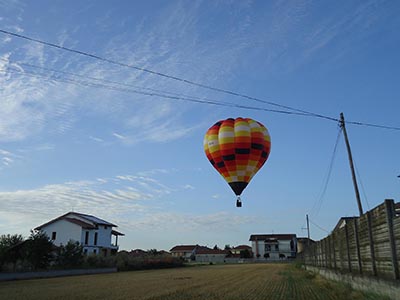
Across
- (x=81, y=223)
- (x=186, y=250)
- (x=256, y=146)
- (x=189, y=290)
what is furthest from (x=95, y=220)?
(x=186, y=250)

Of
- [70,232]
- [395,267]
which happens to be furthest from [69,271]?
[395,267]

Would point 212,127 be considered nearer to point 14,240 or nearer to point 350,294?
point 350,294

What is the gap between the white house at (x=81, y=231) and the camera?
5606 cm

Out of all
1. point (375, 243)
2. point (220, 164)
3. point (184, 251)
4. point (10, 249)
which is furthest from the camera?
point (184, 251)

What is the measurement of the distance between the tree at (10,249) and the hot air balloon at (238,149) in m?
19.1

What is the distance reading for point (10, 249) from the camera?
3247cm

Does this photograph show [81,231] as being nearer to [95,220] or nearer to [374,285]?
[95,220]

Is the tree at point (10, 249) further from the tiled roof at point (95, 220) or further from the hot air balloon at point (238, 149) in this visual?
the tiled roof at point (95, 220)

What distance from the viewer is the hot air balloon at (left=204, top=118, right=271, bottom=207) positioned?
22.9m

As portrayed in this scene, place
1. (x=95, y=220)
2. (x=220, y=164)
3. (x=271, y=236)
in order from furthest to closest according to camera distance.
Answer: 1. (x=271, y=236)
2. (x=95, y=220)
3. (x=220, y=164)

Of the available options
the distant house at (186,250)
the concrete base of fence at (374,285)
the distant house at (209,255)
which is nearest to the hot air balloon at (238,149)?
the concrete base of fence at (374,285)

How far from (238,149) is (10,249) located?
21466 mm

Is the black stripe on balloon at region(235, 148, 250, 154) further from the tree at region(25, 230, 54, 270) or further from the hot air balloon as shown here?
the tree at region(25, 230, 54, 270)

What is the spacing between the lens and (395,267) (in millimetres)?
8164
